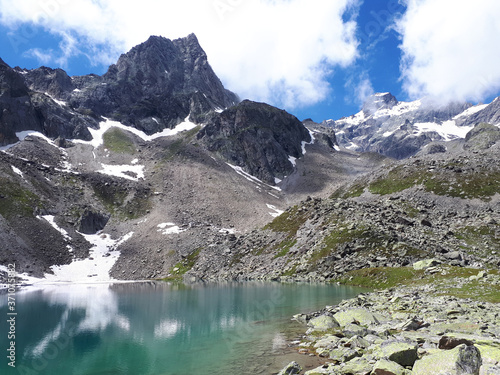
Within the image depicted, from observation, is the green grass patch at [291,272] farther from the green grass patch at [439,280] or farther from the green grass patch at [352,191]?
the green grass patch at [352,191]

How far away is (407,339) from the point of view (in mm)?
18750

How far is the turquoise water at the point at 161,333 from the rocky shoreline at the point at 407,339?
11.3ft

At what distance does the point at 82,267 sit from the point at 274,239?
6819 cm

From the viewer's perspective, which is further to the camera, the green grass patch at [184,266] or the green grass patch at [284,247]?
the green grass patch at [184,266]

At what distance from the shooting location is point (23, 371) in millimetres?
23500

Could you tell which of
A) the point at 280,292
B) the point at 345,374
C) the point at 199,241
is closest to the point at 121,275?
the point at 199,241

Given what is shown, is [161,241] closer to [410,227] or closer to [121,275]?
[121,275]

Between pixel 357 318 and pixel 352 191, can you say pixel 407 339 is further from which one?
pixel 352 191

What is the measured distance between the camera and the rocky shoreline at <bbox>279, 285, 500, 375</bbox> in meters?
13.8

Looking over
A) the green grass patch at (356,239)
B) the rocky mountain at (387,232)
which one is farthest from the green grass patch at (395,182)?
the green grass patch at (356,239)

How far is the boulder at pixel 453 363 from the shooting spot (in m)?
12.7

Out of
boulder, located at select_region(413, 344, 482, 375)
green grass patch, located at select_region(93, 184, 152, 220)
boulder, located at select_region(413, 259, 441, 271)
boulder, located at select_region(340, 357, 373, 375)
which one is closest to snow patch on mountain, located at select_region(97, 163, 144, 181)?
green grass patch, located at select_region(93, 184, 152, 220)

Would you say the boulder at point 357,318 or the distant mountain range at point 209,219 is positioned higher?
the distant mountain range at point 209,219

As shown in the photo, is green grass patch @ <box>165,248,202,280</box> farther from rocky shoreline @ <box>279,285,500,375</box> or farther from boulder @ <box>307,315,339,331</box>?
boulder @ <box>307,315,339,331</box>
